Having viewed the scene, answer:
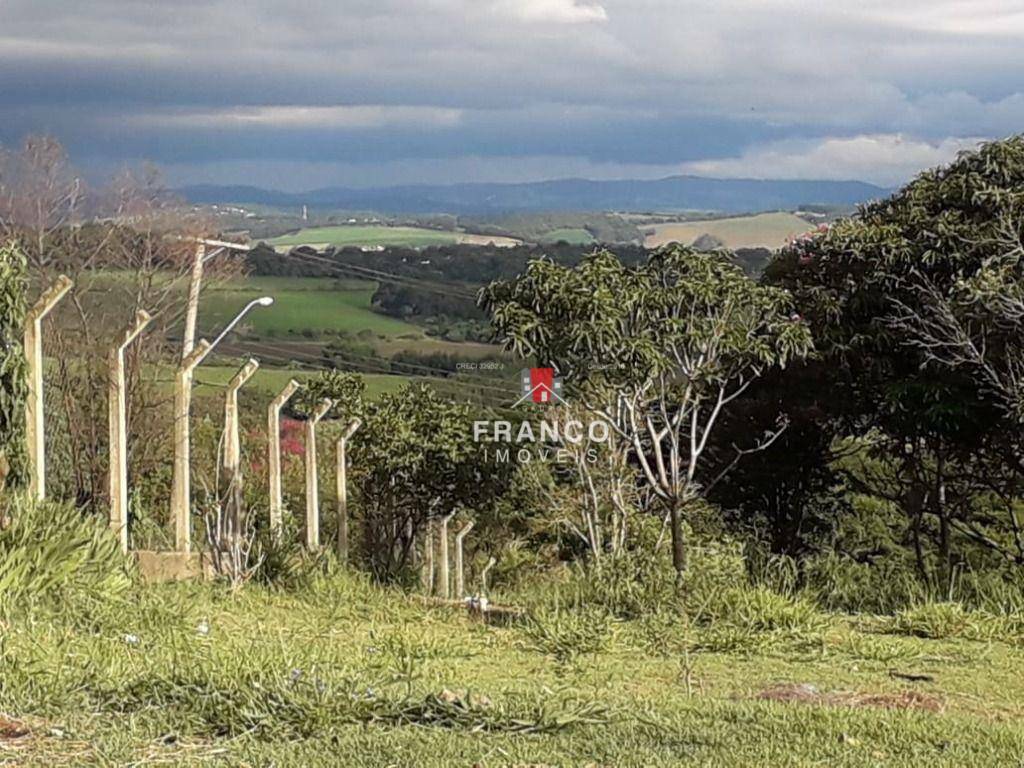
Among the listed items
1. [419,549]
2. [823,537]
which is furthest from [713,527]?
[419,549]

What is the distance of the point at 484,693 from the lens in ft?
19.5

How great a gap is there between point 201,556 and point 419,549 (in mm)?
12027

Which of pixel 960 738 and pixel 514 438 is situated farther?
pixel 514 438

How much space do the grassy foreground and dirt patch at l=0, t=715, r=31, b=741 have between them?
0.01 m

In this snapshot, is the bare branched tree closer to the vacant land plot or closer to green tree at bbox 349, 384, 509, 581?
green tree at bbox 349, 384, 509, 581

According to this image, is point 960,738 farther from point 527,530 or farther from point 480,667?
point 527,530

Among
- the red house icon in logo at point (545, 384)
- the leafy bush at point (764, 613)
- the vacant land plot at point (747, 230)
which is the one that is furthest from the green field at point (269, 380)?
the leafy bush at point (764, 613)

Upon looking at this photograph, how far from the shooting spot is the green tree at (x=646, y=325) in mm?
10219

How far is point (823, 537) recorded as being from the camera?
18922 millimetres

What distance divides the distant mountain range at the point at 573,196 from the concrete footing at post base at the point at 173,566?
16.4m

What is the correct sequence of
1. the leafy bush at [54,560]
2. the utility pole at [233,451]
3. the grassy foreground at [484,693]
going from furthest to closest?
the utility pole at [233,451]
the leafy bush at [54,560]
the grassy foreground at [484,693]

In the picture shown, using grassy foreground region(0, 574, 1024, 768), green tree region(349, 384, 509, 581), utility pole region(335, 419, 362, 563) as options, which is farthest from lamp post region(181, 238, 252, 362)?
grassy foreground region(0, 574, 1024, 768)

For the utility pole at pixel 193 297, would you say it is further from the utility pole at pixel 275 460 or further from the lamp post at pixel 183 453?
the lamp post at pixel 183 453

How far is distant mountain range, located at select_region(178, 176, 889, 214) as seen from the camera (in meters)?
44.6
